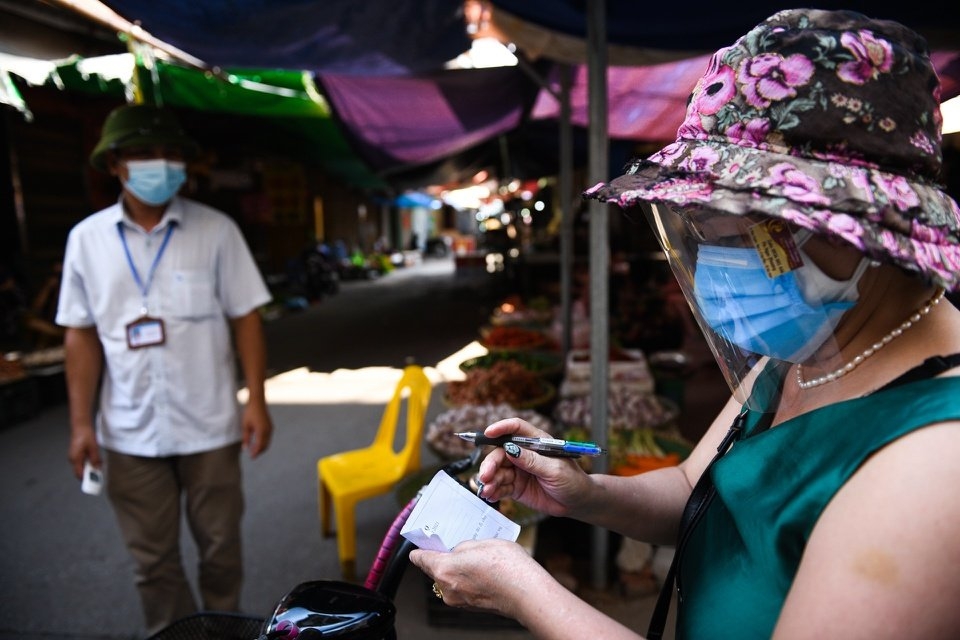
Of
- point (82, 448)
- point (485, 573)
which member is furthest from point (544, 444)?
point (82, 448)

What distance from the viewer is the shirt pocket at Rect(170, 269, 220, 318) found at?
7.96ft

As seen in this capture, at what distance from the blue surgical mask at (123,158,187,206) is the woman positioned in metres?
2.10

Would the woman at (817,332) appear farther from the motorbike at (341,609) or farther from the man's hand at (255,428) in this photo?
the man's hand at (255,428)

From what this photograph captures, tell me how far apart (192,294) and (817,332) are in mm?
2312

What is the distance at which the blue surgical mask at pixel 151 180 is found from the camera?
239cm

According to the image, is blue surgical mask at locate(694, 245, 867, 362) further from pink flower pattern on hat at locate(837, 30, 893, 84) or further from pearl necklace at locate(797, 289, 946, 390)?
pink flower pattern on hat at locate(837, 30, 893, 84)

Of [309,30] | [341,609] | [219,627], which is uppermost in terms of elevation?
[309,30]

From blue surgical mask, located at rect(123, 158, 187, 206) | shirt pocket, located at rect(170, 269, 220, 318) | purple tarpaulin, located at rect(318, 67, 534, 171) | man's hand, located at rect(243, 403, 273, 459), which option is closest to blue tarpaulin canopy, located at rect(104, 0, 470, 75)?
blue surgical mask, located at rect(123, 158, 187, 206)

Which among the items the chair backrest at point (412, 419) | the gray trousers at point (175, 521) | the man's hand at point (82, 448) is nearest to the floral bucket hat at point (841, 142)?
the gray trousers at point (175, 521)

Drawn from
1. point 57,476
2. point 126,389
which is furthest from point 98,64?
point 57,476

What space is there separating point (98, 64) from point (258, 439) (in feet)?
8.88

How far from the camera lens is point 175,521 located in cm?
251

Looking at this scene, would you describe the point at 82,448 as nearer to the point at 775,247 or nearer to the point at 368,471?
the point at 368,471

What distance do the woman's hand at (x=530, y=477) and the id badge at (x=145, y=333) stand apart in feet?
5.96
